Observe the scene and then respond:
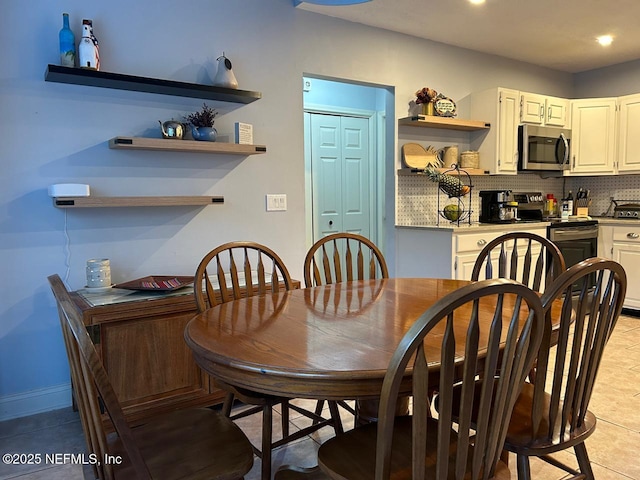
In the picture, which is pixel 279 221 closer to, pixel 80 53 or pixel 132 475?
pixel 80 53

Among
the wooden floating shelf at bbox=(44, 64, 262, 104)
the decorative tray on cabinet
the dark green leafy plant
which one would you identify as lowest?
the decorative tray on cabinet

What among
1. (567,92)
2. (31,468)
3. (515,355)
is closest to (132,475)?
(515,355)

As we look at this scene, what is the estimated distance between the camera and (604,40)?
4203 mm

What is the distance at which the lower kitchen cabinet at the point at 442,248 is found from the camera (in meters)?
3.77

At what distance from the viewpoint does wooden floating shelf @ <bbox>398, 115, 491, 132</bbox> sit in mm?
3910

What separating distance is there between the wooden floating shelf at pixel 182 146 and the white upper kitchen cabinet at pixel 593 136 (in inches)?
139

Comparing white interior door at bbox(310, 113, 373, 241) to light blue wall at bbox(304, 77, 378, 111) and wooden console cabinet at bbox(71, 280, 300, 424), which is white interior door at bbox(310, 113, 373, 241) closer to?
light blue wall at bbox(304, 77, 378, 111)

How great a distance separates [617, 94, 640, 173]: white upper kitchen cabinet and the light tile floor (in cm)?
257

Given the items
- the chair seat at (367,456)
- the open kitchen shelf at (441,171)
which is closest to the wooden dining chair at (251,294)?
the chair seat at (367,456)

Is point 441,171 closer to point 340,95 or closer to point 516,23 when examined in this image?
point 516,23

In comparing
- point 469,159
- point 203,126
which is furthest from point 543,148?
point 203,126

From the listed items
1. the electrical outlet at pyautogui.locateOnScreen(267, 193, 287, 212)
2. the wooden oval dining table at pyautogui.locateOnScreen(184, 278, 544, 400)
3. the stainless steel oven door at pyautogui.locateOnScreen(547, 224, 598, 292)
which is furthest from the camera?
the stainless steel oven door at pyautogui.locateOnScreen(547, 224, 598, 292)

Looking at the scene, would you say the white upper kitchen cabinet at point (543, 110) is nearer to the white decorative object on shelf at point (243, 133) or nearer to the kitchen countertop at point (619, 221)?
the kitchen countertop at point (619, 221)

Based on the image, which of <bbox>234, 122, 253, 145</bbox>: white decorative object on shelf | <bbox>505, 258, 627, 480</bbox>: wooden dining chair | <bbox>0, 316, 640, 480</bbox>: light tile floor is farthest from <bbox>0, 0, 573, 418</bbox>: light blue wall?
<bbox>505, 258, 627, 480</bbox>: wooden dining chair
